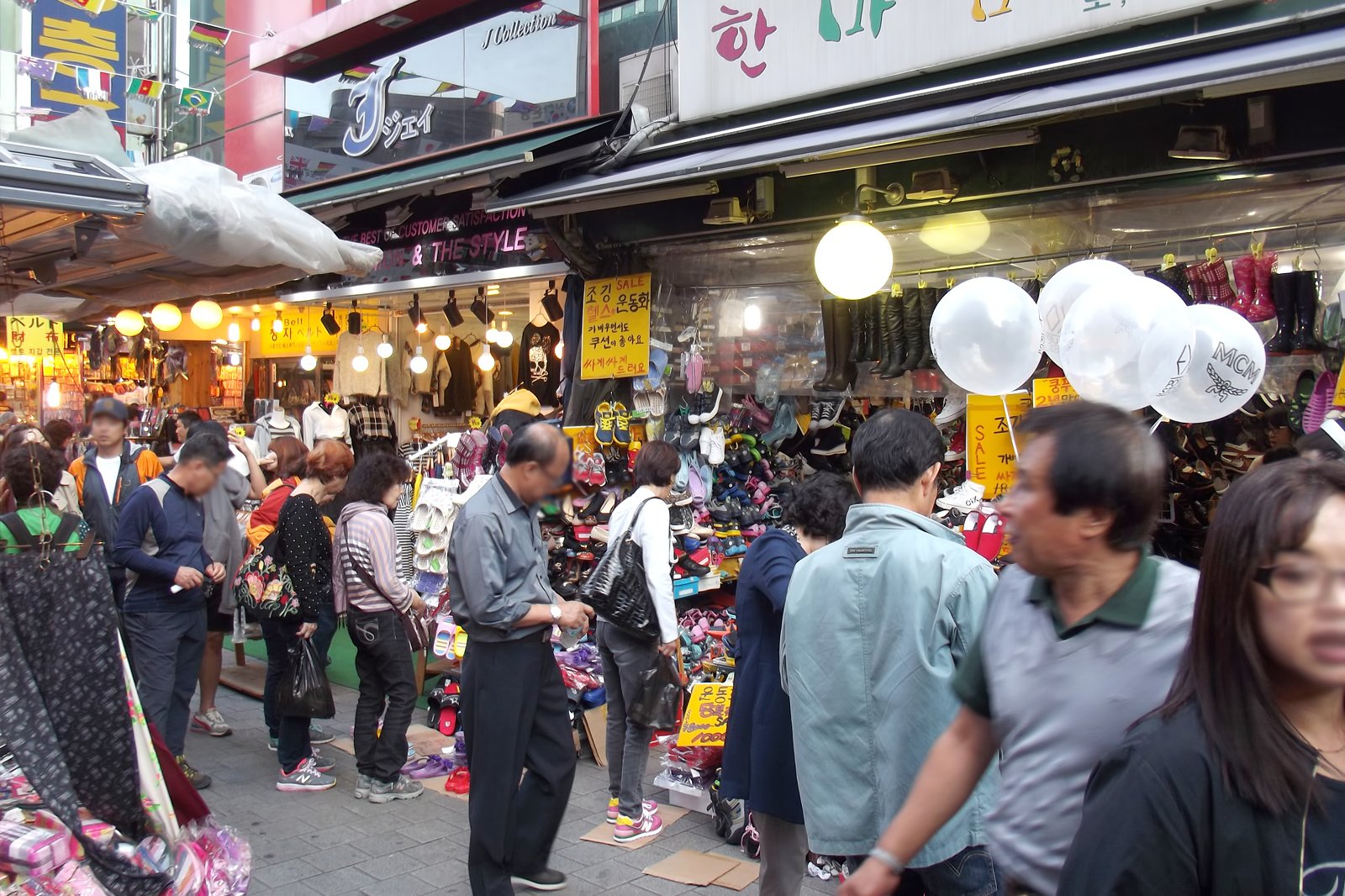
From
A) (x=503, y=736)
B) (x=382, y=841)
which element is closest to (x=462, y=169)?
(x=382, y=841)

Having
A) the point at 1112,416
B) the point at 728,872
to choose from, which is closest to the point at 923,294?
the point at 728,872

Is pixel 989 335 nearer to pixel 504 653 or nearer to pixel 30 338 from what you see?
pixel 504 653

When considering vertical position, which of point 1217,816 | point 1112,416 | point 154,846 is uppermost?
point 1112,416

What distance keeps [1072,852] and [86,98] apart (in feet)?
40.2

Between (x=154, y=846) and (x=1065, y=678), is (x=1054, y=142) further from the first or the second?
(x=154, y=846)

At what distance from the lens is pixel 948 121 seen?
4895 mm

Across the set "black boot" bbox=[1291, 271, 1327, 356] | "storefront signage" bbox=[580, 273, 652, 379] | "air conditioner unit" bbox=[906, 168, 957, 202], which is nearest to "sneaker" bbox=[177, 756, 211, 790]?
"storefront signage" bbox=[580, 273, 652, 379]

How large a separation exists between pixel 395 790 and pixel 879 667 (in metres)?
3.92

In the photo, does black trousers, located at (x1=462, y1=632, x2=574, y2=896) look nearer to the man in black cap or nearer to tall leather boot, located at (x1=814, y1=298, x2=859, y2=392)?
tall leather boot, located at (x1=814, y1=298, x2=859, y2=392)

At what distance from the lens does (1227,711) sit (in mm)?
1373

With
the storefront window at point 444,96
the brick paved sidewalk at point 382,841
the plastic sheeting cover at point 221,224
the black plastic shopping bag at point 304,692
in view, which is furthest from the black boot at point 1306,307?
the black plastic shopping bag at point 304,692

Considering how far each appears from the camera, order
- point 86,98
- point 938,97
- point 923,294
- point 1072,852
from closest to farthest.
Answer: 1. point 1072,852
2. point 938,97
3. point 923,294
4. point 86,98

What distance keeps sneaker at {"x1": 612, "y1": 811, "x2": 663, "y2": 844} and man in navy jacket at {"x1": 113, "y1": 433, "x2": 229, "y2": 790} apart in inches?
91.7

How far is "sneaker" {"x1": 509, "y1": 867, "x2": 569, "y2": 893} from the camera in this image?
4555mm
